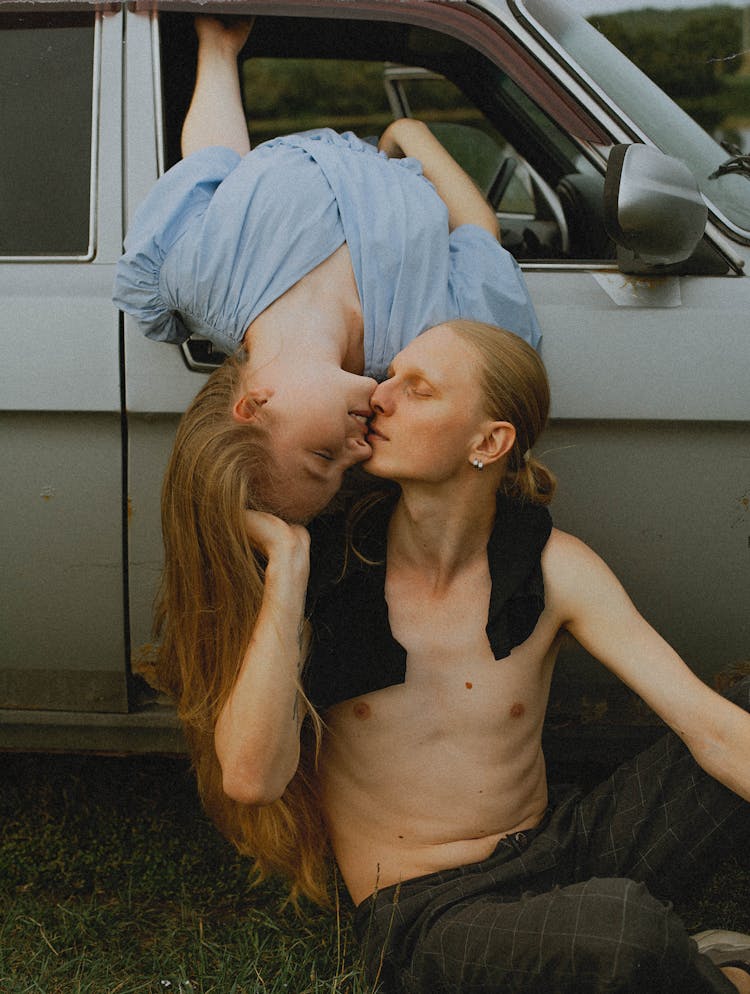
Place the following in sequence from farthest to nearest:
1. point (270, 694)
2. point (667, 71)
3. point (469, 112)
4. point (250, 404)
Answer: point (469, 112) < point (667, 71) < point (250, 404) < point (270, 694)

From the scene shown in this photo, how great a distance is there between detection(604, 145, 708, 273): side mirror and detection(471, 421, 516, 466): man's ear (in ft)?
1.49

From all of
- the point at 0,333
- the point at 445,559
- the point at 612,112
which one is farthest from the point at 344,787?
the point at 612,112

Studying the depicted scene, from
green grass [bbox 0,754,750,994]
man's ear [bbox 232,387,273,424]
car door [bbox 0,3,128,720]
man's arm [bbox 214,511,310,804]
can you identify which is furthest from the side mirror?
green grass [bbox 0,754,750,994]

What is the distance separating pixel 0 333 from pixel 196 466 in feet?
1.76

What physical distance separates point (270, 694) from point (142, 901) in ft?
2.92

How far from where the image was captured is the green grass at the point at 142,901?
2227 millimetres

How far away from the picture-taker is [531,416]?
81.0 inches

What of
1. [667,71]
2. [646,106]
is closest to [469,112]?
[667,71]

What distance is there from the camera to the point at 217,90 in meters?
2.43

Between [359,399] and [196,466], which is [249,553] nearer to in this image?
[196,466]

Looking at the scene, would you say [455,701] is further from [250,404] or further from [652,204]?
[652,204]

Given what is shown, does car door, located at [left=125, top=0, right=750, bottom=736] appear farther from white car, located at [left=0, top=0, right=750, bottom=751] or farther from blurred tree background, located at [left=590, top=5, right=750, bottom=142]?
blurred tree background, located at [left=590, top=5, right=750, bottom=142]

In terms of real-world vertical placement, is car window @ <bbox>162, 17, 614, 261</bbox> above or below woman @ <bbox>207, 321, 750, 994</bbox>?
above

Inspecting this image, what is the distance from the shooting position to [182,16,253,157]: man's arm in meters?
2.40
